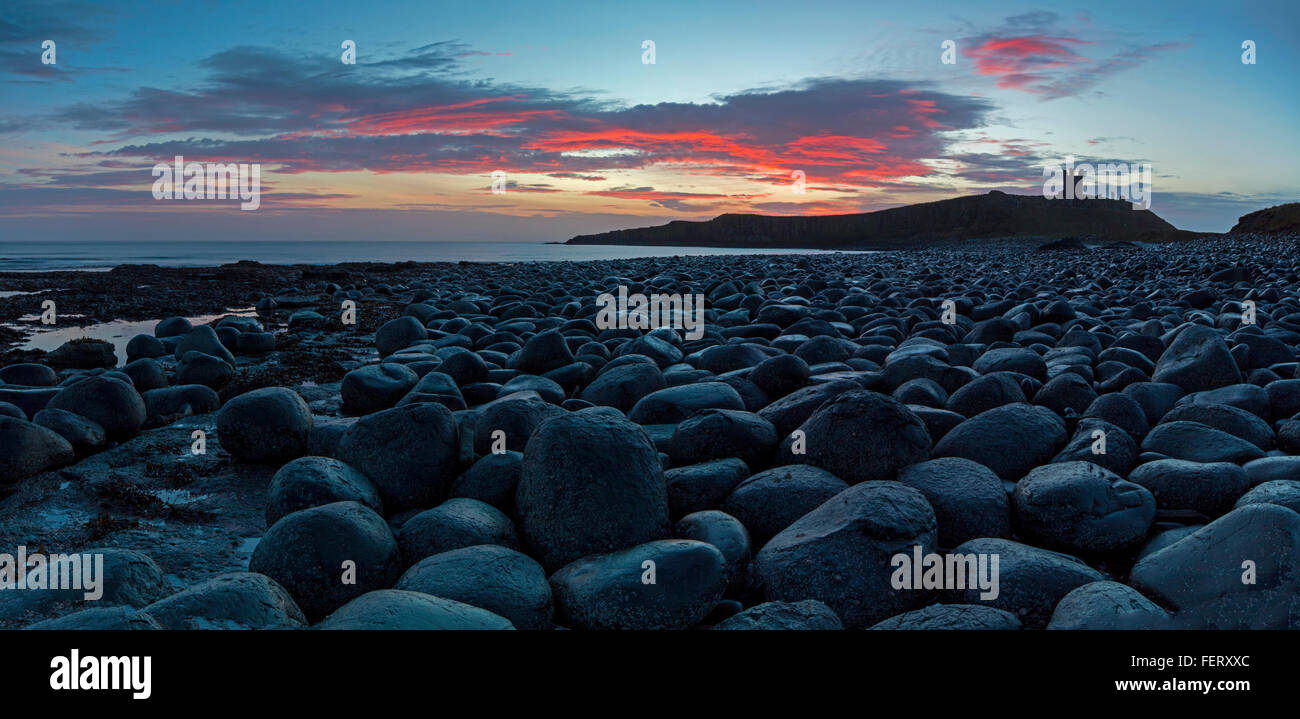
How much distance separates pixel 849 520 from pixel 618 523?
0.77 meters

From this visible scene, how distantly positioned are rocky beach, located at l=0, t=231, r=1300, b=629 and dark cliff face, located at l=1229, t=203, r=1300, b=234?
42471mm

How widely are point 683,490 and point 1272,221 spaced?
5144 centimetres

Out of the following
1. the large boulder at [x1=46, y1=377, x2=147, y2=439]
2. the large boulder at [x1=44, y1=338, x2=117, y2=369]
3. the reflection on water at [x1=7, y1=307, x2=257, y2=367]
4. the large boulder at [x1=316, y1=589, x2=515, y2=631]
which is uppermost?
the reflection on water at [x1=7, y1=307, x2=257, y2=367]

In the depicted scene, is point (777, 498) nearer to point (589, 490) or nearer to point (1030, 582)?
point (589, 490)

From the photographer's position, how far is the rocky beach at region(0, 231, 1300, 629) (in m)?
2.19

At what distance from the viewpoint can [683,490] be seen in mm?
2957

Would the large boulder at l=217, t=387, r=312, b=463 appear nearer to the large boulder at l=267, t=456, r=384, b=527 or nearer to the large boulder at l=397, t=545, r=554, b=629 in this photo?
the large boulder at l=267, t=456, r=384, b=527

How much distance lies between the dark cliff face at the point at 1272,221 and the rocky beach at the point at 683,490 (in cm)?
4247

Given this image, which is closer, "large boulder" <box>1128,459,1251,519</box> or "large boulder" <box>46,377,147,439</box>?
"large boulder" <box>1128,459,1251,519</box>

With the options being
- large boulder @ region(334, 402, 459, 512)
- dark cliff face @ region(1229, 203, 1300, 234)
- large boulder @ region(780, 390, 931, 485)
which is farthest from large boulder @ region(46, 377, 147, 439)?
dark cliff face @ region(1229, 203, 1300, 234)

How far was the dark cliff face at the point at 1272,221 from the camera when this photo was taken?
38.0 meters

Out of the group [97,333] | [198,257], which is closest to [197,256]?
[198,257]
